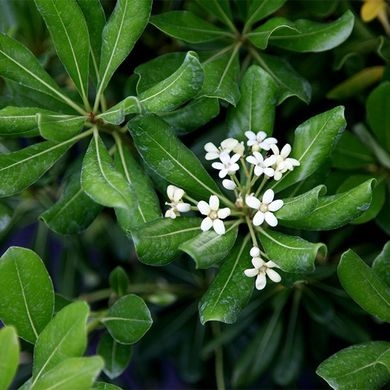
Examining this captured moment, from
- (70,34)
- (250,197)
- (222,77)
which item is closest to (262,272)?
(250,197)

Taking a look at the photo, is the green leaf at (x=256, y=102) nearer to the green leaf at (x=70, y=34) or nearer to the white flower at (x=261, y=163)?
the white flower at (x=261, y=163)

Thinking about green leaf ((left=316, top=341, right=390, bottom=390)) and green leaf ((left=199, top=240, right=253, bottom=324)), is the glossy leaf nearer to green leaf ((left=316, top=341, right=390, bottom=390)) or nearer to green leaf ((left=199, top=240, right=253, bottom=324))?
green leaf ((left=199, top=240, right=253, bottom=324))

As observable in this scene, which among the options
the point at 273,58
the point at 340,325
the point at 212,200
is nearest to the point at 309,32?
the point at 273,58

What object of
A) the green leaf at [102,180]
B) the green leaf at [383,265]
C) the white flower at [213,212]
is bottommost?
the green leaf at [383,265]

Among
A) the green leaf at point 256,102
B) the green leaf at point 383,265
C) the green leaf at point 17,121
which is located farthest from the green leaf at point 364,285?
the green leaf at point 17,121

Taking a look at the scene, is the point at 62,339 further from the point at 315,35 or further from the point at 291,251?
the point at 315,35

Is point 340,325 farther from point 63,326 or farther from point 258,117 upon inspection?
point 63,326
